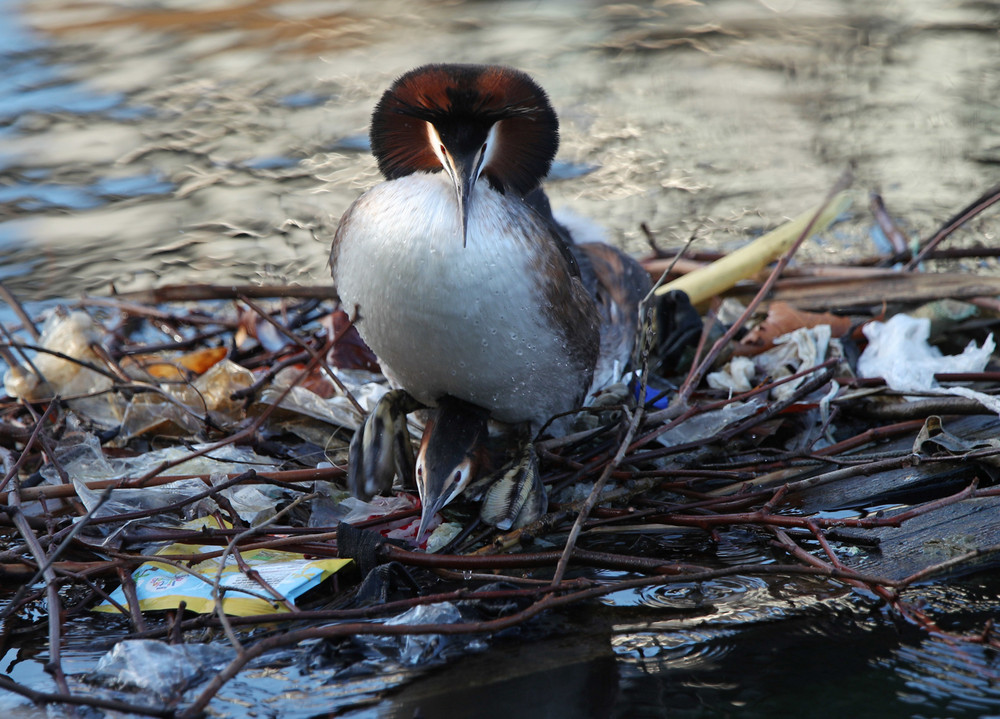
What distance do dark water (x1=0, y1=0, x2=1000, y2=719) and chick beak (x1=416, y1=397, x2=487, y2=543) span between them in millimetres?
550

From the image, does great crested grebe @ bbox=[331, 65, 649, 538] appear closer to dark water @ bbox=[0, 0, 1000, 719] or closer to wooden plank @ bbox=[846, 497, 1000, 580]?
dark water @ bbox=[0, 0, 1000, 719]

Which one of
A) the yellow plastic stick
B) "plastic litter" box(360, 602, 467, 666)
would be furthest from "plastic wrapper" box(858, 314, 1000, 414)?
"plastic litter" box(360, 602, 467, 666)

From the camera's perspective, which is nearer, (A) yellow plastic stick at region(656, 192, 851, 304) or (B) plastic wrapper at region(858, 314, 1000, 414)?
(B) plastic wrapper at region(858, 314, 1000, 414)

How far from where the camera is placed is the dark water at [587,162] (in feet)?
6.95

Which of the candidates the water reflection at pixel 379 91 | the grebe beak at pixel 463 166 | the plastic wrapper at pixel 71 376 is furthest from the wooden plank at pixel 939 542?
the water reflection at pixel 379 91

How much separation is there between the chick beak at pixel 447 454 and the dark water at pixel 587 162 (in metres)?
0.55

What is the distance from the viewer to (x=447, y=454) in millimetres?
2818

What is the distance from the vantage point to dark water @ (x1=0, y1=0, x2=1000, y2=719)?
6.95 ft

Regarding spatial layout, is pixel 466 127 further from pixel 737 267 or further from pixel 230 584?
pixel 737 267

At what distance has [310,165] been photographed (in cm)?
726

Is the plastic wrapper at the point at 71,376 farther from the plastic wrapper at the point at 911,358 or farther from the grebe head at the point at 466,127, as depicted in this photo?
the plastic wrapper at the point at 911,358

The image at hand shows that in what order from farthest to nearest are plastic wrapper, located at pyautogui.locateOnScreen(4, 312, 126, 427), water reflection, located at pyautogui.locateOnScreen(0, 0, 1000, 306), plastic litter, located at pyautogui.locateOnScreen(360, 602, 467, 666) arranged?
water reflection, located at pyautogui.locateOnScreen(0, 0, 1000, 306), plastic wrapper, located at pyautogui.locateOnScreen(4, 312, 126, 427), plastic litter, located at pyautogui.locateOnScreen(360, 602, 467, 666)

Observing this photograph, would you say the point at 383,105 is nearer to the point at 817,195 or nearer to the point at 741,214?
the point at 741,214

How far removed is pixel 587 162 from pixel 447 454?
187 inches
